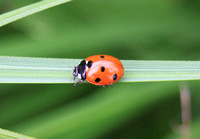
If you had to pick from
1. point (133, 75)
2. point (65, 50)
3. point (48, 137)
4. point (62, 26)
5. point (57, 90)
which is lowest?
point (48, 137)

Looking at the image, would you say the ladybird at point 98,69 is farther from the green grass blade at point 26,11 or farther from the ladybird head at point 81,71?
the green grass blade at point 26,11

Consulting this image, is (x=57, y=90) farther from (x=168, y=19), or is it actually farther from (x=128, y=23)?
(x=168, y=19)

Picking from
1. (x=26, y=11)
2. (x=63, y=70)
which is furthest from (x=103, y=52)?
(x=26, y=11)

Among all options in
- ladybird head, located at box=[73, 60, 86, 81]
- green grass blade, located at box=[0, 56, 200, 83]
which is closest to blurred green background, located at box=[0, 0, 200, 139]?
ladybird head, located at box=[73, 60, 86, 81]

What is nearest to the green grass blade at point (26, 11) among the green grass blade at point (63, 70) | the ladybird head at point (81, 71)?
the green grass blade at point (63, 70)

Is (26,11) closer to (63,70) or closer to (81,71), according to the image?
(63,70)

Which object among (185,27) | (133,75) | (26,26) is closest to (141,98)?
(133,75)

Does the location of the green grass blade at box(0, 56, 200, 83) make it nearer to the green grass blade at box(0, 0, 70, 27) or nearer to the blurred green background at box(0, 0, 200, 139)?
the green grass blade at box(0, 0, 70, 27)
